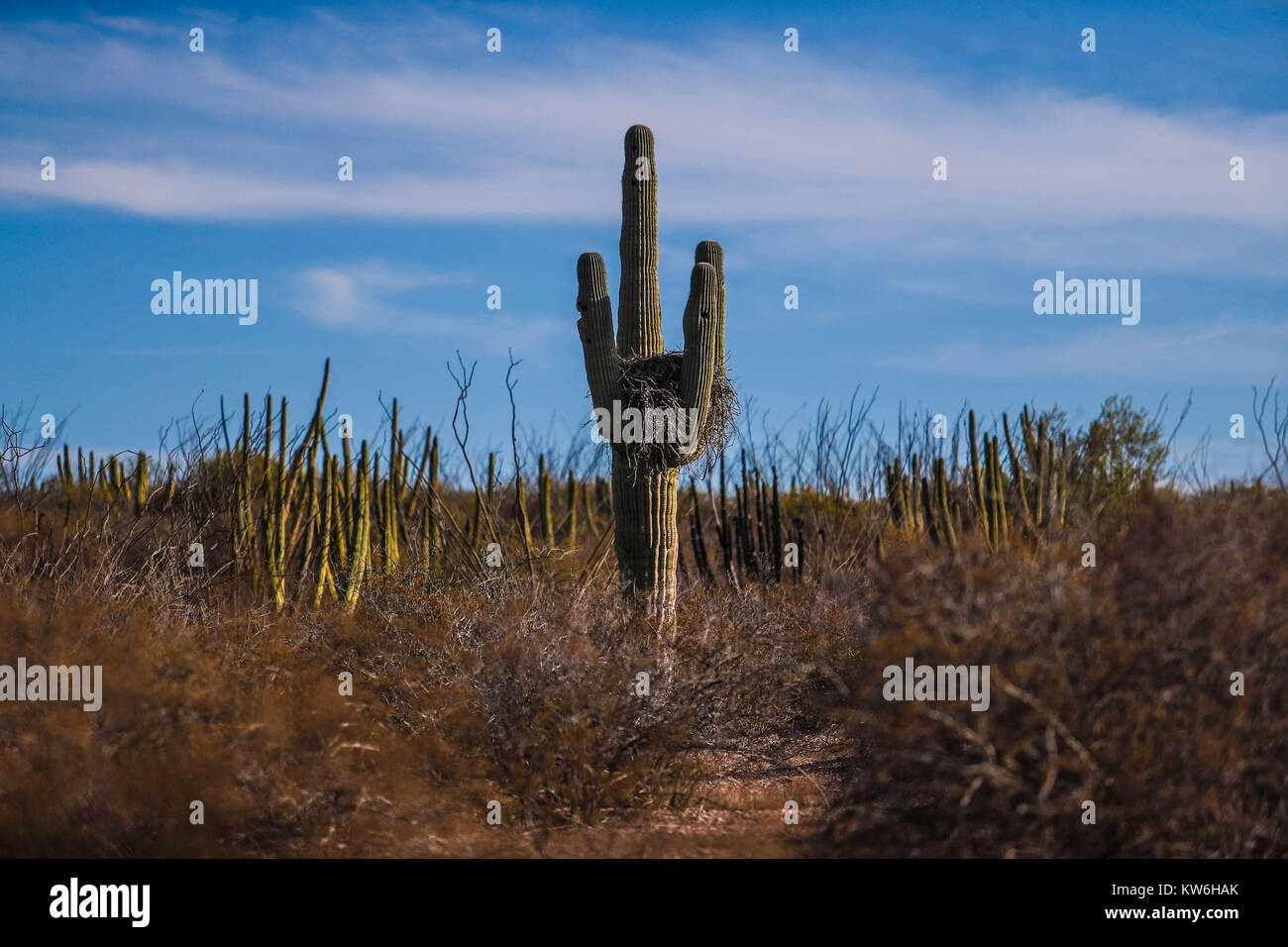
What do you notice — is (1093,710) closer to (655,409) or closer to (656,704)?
(656,704)

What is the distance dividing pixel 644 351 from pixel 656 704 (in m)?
3.87

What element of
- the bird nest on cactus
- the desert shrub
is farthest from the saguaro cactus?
the desert shrub

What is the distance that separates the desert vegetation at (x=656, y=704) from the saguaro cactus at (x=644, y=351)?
18.1 inches

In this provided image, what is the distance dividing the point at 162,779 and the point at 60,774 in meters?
0.57

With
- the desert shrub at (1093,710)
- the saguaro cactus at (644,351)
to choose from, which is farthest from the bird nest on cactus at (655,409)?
the desert shrub at (1093,710)

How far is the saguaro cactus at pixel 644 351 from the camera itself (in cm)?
938

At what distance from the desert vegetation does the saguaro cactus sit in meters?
0.46

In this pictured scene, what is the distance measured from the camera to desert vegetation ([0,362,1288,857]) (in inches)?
188

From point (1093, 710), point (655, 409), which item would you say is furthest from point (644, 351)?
point (1093, 710)

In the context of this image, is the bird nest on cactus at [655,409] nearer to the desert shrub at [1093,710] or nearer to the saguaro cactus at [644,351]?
the saguaro cactus at [644,351]
